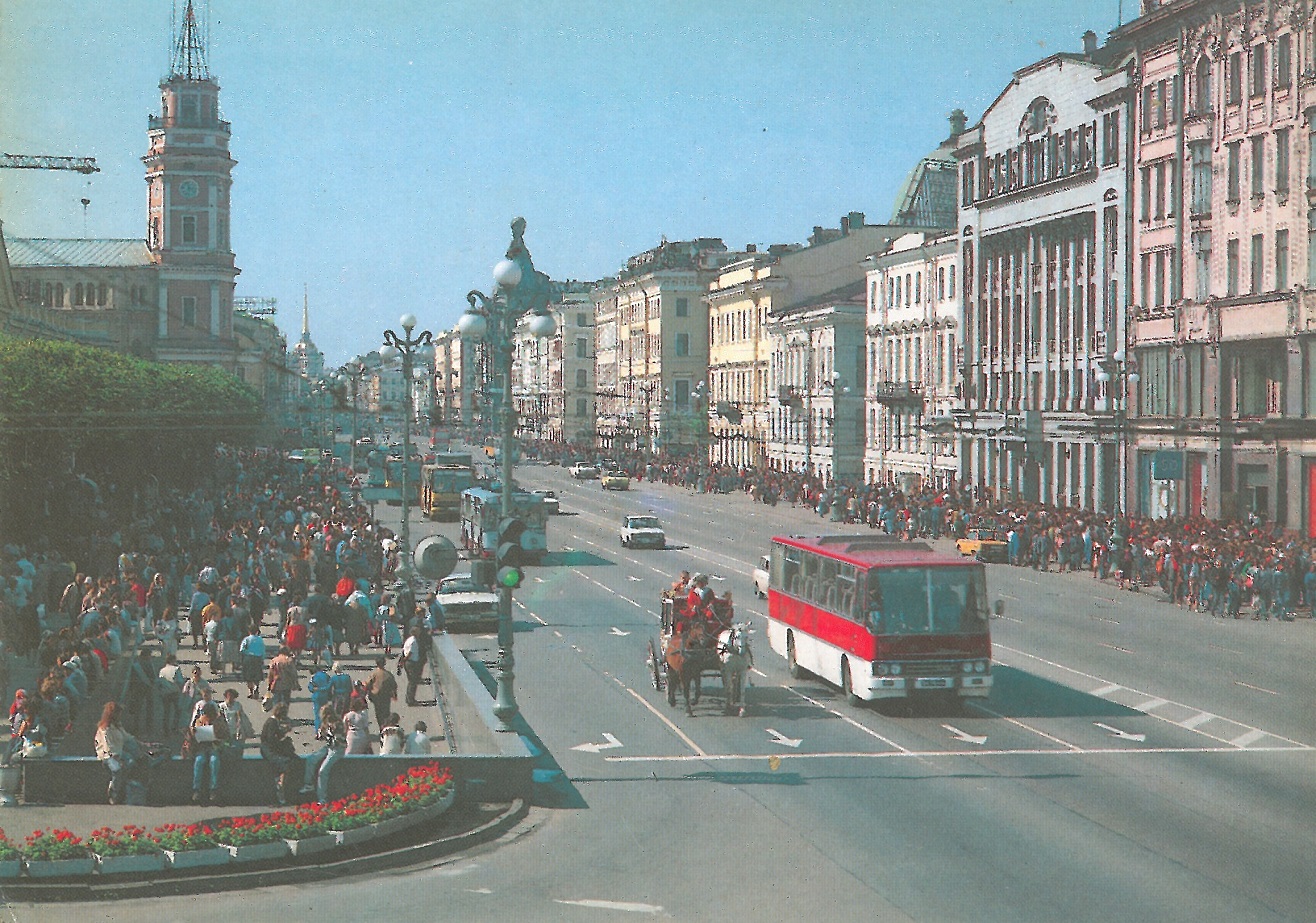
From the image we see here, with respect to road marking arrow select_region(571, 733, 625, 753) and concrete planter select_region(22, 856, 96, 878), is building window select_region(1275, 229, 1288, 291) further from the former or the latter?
concrete planter select_region(22, 856, 96, 878)

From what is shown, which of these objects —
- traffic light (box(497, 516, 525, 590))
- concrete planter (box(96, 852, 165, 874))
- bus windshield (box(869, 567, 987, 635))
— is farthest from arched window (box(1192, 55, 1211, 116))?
concrete planter (box(96, 852, 165, 874))

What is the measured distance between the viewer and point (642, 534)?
65688 millimetres

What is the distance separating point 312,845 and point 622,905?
3785mm

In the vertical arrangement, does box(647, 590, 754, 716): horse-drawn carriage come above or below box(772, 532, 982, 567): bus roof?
below

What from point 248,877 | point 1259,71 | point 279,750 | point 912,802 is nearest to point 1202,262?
point 1259,71

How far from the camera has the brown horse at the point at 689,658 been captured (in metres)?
28.3

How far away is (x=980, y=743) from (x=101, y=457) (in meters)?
40.5

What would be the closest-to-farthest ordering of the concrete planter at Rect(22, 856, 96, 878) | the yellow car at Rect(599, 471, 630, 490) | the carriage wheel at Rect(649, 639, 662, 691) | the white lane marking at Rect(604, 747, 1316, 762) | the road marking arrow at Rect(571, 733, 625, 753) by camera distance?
1. the concrete planter at Rect(22, 856, 96, 878)
2. the white lane marking at Rect(604, 747, 1316, 762)
3. the road marking arrow at Rect(571, 733, 625, 753)
4. the carriage wheel at Rect(649, 639, 662, 691)
5. the yellow car at Rect(599, 471, 630, 490)

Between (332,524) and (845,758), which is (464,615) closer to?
(332,524)

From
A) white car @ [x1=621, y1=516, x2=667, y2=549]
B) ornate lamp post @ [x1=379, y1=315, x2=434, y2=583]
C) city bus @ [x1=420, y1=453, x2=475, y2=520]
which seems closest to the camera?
ornate lamp post @ [x1=379, y1=315, x2=434, y2=583]

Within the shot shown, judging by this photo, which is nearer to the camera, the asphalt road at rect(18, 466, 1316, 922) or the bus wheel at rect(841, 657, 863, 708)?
the asphalt road at rect(18, 466, 1316, 922)

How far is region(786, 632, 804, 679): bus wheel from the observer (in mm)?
32500

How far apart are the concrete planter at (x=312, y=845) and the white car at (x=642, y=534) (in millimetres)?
46527

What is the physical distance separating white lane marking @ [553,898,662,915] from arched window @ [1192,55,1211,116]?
52789mm
